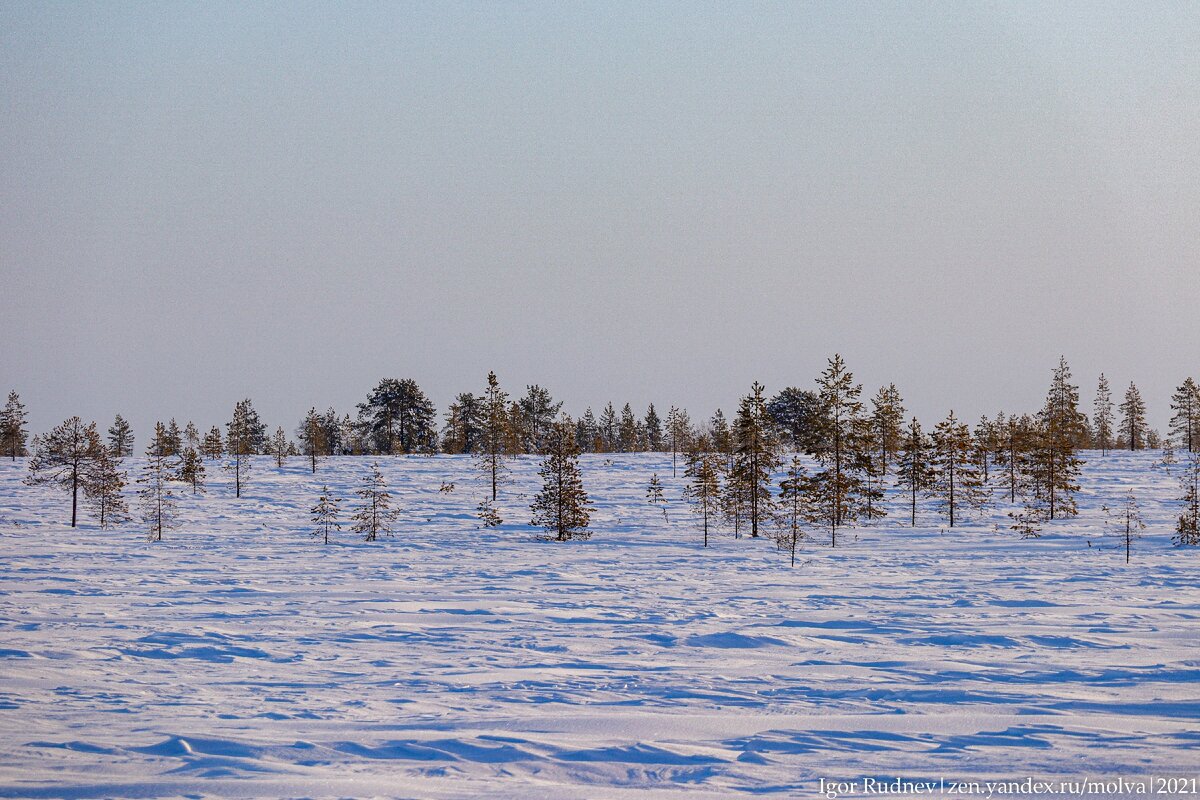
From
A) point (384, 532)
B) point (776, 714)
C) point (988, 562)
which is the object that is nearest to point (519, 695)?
point (776, 714)

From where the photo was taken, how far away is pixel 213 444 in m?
63.9

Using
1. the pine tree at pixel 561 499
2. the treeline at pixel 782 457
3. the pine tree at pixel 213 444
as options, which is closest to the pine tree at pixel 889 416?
the treeline at pixel 782 457

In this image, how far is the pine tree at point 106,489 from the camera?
37.8 m

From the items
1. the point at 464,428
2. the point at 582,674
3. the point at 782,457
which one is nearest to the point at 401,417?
the point at 464,428

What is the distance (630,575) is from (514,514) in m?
19.4

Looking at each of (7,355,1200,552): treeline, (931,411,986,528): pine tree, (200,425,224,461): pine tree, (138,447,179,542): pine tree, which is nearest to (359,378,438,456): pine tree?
(7,355,1200,552): treeline

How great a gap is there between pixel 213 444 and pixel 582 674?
A: 61.2 meters

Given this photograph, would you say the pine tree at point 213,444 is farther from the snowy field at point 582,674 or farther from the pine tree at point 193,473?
the snowy field at point 582,674

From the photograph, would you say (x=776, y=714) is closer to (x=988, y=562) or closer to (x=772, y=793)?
(x=772, y=793)

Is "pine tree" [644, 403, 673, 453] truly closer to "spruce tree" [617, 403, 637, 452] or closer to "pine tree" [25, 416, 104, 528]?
"spruce tree" [617, 403, 637, 452]

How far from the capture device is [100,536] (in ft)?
111

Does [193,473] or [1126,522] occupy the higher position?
[193,473]

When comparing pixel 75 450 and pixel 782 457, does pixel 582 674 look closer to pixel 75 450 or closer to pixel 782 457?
pixel 75 450

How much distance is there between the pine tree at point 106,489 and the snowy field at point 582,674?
1146 cm
